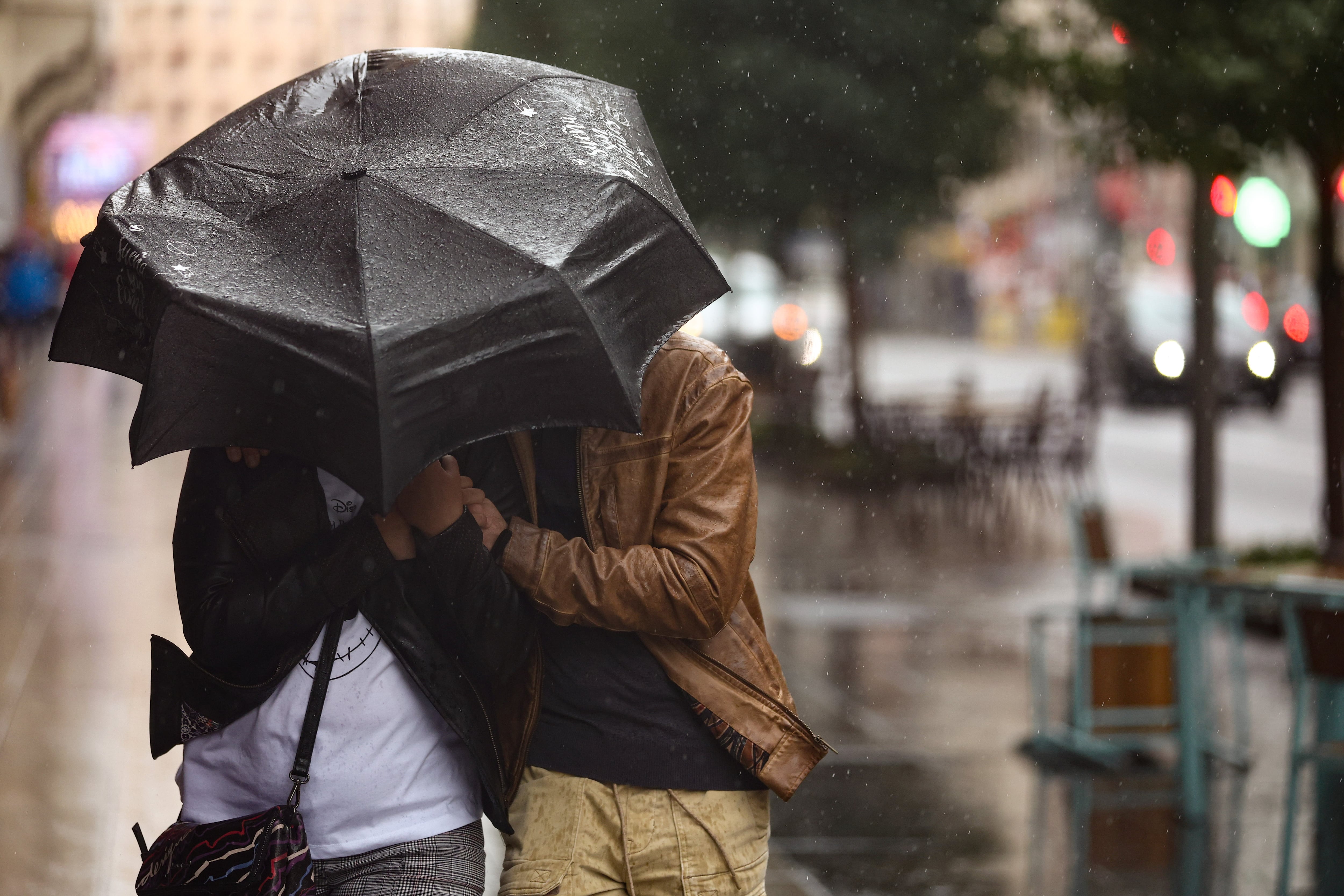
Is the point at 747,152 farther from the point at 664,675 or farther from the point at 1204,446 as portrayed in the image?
the point at 664,675

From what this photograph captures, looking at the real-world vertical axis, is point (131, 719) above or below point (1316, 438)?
below

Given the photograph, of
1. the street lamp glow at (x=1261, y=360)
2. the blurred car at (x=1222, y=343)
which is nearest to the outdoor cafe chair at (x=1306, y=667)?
the street lamp glow at (x=1261, y=360)

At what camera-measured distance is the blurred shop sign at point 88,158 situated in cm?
1881

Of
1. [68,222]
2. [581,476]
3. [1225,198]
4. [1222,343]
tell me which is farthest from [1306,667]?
[68,222]

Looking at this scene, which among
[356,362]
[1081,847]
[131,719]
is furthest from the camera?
[131,719]

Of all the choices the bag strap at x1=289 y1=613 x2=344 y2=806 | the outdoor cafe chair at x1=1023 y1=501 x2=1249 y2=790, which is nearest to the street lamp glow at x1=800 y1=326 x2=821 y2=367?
the outdoor cafe chair at x1=1023 y1=501 x2=1249 y2=790

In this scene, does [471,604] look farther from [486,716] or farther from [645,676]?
[645,676]

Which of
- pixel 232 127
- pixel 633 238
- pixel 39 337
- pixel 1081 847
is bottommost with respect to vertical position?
pixel 1081 847

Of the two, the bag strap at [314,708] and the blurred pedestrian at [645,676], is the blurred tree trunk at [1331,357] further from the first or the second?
the bag strap at [314,708]

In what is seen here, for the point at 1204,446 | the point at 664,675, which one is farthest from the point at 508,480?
the point at 1204,446

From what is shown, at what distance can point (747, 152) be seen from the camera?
13.1 metres

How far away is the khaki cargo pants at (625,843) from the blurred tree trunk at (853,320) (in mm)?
12809

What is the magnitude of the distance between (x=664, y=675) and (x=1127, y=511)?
475 inches

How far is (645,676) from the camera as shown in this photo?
2312 millimetres
